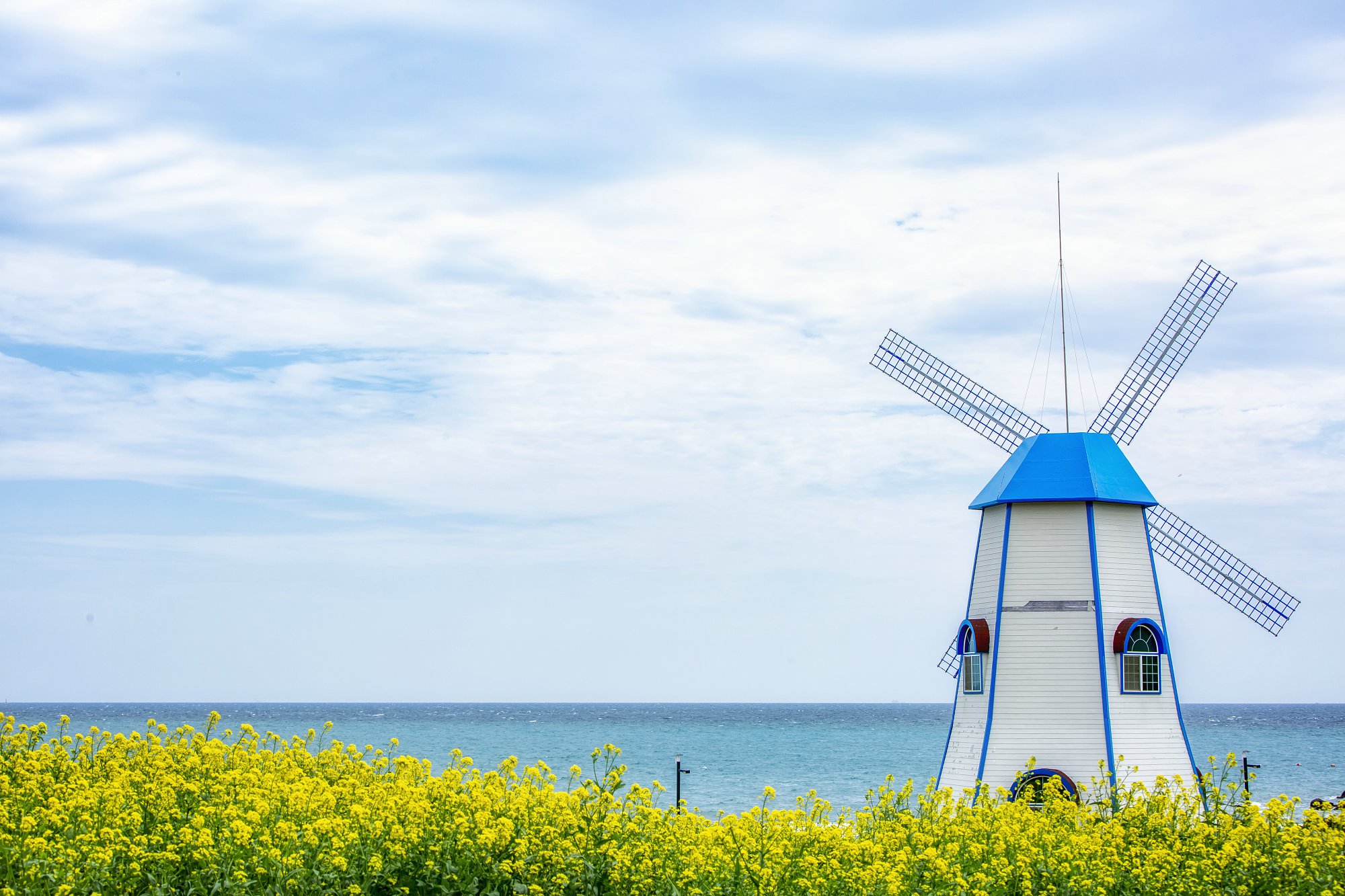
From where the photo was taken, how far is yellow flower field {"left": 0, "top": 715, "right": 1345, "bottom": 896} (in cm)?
845

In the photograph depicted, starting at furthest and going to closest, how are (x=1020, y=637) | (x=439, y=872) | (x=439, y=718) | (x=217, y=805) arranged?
(x=439, y=718) → (x=1020, y=637) → (x=217, y=805) → (x=439, y=872)

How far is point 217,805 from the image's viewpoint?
31.2 feet

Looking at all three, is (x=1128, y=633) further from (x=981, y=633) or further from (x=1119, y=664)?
(x=981, y=633)

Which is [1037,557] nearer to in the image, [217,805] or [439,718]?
[217,805]

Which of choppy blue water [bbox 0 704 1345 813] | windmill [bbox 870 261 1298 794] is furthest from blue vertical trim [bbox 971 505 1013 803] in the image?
choppy blue water [bbox 0 704 1345 813]

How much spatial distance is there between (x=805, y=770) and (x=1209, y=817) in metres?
56.3

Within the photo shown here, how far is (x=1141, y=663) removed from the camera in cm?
A: 2031

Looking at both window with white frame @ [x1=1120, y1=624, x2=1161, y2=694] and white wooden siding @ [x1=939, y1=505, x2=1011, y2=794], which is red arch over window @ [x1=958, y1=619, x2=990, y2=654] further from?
window with white frame @ [x1=1120, y1=624, x2=1161, y2=694]

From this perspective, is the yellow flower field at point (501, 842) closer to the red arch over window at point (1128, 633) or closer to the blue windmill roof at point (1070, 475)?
the red arch over window at point (1128, 633)

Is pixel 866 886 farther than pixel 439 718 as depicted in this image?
No

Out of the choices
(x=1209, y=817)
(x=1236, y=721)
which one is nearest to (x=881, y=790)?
(x=1209, y=817)

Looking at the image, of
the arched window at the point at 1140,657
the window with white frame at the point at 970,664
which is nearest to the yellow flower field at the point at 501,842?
the arched window at the point at 1140,657

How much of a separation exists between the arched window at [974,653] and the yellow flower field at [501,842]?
9838 mm

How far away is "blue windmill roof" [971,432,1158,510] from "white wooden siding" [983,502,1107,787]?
0.27 metres
